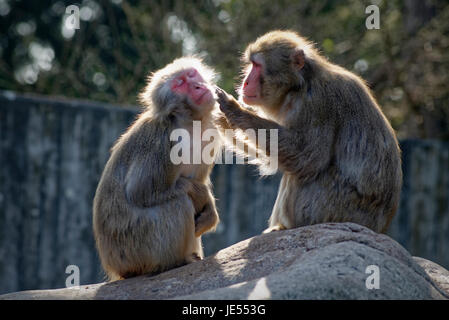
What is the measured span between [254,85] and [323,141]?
0.77 meters

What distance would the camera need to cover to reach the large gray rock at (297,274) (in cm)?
366

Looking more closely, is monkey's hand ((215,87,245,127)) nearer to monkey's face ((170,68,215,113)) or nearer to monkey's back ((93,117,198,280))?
monkey's face ((170,68,215,113))

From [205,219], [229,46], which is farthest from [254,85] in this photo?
[229,46]

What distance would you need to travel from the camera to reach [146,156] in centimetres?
476

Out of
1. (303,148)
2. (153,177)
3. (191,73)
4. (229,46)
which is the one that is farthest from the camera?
(229,46)

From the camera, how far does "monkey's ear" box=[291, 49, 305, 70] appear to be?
5.16 m

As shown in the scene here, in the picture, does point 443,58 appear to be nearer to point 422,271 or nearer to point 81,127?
point 81,127

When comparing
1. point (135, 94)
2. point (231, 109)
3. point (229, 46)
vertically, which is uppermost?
point (229, 46)

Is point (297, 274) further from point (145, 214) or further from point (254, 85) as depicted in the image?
point (254, 85)

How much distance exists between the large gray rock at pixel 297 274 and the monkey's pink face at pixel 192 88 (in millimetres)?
1179

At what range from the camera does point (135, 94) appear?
38.0 ft
